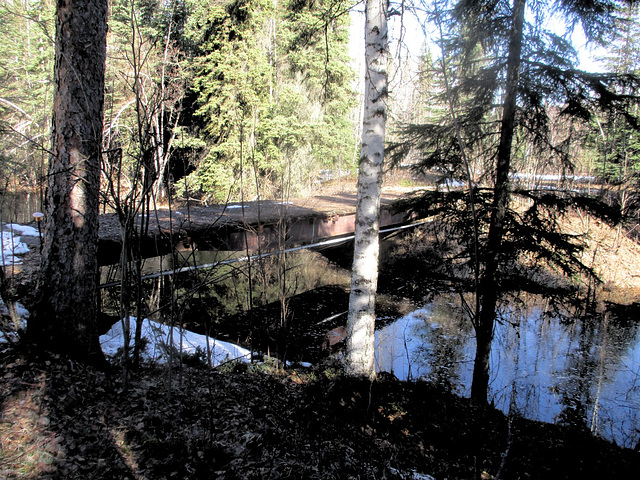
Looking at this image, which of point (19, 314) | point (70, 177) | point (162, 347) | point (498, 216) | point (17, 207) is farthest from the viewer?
point (17, 207)

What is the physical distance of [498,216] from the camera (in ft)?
20.3

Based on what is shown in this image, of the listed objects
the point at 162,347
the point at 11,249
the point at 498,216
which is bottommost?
the point at 162,347

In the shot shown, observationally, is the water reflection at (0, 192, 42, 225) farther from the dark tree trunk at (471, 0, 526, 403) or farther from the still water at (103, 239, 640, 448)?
the dark tree trunk at (471, 0, 526, 403)

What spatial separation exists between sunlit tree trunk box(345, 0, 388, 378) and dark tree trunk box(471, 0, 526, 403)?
2795 millimetres

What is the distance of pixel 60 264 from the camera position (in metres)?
3.35

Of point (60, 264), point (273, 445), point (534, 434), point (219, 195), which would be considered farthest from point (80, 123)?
point (219, 195)

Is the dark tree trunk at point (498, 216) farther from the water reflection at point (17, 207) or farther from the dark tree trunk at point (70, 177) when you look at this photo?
the water reflection at point (17, 207)

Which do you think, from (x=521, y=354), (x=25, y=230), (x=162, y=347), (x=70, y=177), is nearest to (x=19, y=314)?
(x=162, y=347)

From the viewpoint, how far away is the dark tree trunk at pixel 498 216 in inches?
238

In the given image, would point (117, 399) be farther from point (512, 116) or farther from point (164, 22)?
point (164, 22)

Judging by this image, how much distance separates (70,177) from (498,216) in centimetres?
604

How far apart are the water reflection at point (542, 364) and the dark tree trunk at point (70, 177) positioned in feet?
15.6

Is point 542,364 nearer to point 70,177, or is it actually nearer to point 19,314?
point 70,177

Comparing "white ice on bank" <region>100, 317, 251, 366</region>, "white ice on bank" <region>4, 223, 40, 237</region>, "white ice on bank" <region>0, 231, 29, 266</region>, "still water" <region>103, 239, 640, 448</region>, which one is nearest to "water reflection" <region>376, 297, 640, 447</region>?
"still water" <region>103, 239, 640, 448</region>
